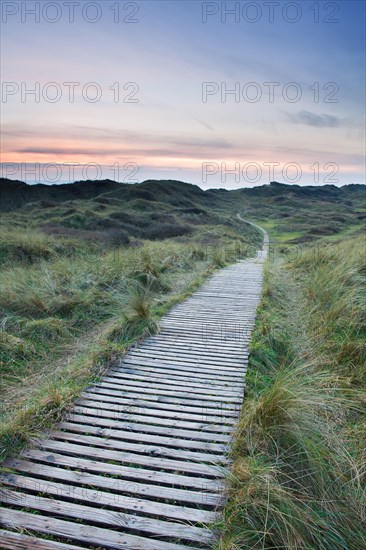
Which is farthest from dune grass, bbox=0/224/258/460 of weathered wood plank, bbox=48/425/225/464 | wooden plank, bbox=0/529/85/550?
wooden plank, bbox=0/529/85/550

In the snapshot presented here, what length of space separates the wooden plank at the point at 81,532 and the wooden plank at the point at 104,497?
0.19 metres

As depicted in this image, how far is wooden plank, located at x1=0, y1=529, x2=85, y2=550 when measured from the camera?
2418 millimetres

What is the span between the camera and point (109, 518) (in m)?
2.63

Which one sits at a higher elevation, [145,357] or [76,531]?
[145,357]

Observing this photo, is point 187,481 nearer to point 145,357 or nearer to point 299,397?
point 299,397

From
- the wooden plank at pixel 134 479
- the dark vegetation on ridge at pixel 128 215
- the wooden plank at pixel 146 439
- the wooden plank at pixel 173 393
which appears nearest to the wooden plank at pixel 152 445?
the wooden plank at pixel 146 439

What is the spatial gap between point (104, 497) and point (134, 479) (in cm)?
27

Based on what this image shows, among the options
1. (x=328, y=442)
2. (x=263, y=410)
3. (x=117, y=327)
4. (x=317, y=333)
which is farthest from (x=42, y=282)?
(x=328, y=442)

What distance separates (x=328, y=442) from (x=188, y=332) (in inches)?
131

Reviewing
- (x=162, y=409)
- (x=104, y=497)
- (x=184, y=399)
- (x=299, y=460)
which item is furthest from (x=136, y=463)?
(x=299, y=460)

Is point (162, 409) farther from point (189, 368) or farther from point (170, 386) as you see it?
point (189, 368)

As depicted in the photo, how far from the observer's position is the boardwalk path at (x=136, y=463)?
2.56 metres

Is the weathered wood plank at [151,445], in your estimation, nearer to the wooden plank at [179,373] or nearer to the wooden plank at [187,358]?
the wooden plank at [179,373]

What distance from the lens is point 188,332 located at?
6281 millimetres
